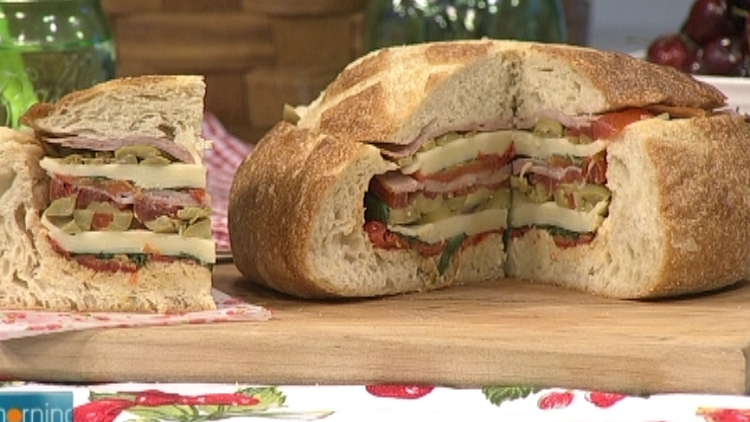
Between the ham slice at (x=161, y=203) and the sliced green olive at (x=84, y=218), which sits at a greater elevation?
the ham slice at (x=161, y=203)

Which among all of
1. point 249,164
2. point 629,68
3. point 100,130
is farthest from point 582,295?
point 100,130

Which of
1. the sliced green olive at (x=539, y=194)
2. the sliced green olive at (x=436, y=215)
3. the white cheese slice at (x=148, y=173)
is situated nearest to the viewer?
the white cheese slice at (x=148, y=173)

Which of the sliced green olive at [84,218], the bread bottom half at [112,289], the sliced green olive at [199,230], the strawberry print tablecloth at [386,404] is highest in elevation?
the sliced green olive at [84,218]

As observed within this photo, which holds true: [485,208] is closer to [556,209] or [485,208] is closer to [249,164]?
[556,209]

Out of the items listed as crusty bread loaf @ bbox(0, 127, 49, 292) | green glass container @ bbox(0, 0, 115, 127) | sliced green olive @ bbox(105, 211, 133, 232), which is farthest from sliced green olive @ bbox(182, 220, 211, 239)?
green glass container @ bbox(0, 0, 115, 127)

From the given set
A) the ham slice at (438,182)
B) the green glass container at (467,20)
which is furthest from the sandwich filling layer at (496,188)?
the green glass container at (467,20)

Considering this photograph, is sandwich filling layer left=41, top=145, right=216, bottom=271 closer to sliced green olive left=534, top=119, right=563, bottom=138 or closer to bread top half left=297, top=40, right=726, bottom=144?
→ bread top half left=297, top=40, right=726, bottom=144

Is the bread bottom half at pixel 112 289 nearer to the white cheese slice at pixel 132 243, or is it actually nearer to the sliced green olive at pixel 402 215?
the white cheese slice at pixel 132 243
